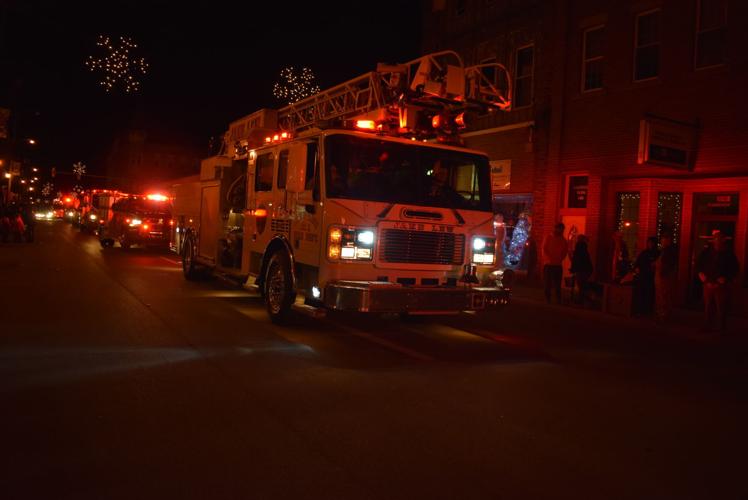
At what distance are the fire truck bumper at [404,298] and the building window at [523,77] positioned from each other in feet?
41.8

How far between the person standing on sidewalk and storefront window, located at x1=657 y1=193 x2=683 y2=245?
8.64 ft

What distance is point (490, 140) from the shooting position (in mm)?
20688

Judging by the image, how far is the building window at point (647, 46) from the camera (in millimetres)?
15720

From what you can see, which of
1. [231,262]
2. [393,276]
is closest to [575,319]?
[393,276]

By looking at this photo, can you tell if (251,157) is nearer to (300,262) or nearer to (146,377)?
(300,262)

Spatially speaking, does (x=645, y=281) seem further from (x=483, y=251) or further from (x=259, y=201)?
(x=259, y=201)

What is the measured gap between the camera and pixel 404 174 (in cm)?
847

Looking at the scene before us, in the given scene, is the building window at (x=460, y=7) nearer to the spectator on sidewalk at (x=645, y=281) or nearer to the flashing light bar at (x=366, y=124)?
the spectator on sidewalk at (x=645, y=281)

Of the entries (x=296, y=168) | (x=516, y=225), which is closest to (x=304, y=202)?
(x=296, y=168)

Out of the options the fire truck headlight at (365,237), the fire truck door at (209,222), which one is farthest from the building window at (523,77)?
the fire truck headlight at (365,237)

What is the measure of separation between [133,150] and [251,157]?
79.1 metres

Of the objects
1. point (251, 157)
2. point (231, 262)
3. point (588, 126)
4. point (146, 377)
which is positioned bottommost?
point (146, 377)

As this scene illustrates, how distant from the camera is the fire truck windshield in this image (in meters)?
8.10

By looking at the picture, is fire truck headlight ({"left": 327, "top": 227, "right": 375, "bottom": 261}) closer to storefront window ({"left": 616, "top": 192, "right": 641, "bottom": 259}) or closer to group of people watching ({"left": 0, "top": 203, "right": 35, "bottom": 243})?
storefront window ({"left": 616, "top": 192, "right": 641, "bottom": 259})
